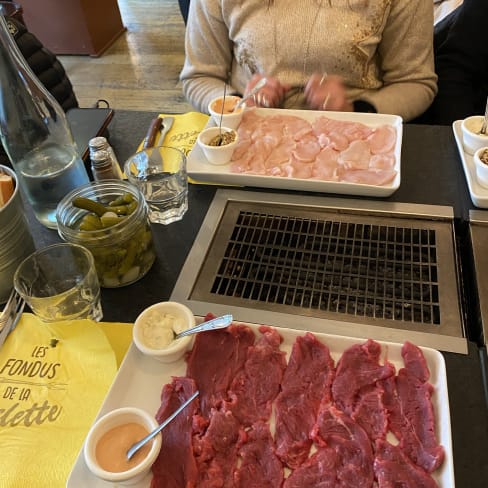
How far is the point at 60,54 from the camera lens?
3.98 m

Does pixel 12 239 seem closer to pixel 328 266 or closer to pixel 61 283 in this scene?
pixel 61 283

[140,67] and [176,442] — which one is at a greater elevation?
[176,442]

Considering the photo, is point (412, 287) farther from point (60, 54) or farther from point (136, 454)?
point (60, 54)

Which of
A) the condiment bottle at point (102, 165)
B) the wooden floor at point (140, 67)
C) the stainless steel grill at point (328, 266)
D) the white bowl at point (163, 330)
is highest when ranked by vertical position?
the condiment bottle at point (102, 165)

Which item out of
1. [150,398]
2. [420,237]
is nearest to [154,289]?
[150,398]

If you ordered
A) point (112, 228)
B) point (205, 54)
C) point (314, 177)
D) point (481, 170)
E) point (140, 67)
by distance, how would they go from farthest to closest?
point (140, 67)
point (205, 54)
point (314, 177)
point (481, 170)
point (112, 228)

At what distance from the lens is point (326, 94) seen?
143cm

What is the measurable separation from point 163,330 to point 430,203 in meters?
0.66

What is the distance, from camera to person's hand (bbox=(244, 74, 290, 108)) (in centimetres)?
143

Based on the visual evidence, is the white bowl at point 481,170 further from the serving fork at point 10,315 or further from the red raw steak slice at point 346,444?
the serving fork at point 10,315

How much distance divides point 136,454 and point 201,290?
1.14 ft

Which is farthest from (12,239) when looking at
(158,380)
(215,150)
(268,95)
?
(268,95)

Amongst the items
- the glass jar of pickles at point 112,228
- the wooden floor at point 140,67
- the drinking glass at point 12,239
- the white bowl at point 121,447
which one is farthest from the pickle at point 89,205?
the wooden floor at point 140,67

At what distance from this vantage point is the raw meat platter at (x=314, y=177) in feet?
3.57
